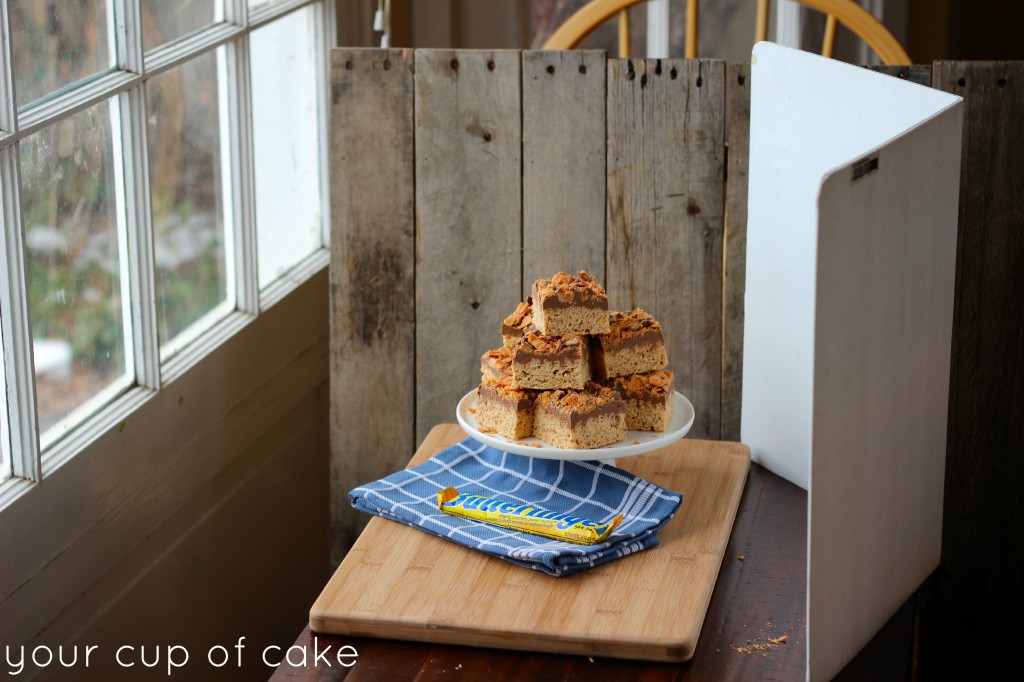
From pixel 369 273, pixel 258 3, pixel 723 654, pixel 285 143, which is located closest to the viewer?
pixel 723 654

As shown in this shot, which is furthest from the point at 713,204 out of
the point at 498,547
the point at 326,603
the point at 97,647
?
the point at 97,647

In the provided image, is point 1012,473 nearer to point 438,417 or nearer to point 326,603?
point 438,417

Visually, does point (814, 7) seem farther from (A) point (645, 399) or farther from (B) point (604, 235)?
(A) point (645, 399)

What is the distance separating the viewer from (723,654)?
3.53 feet

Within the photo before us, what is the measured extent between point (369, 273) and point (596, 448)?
59cm

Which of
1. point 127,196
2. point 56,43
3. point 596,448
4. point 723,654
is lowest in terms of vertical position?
point 723,654

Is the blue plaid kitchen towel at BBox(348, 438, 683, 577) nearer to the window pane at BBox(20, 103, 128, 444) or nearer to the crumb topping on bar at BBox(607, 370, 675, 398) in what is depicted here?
the crumb topping on bar at BBox(607, 370, 675, 398)

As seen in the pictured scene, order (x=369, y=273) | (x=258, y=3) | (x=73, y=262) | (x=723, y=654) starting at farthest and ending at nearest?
(x=258, y=3)
(x=369, y=273)
(x=73, y=262)
(x=723, y=654)

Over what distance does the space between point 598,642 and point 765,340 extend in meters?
0.54

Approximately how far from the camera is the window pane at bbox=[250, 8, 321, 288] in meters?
1.96

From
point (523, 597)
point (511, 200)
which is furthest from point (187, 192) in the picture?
point (523, 597)

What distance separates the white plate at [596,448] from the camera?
49.8 inches

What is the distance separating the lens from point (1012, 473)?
1671 millimetres

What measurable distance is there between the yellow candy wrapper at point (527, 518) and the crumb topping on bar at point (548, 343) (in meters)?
0.16
